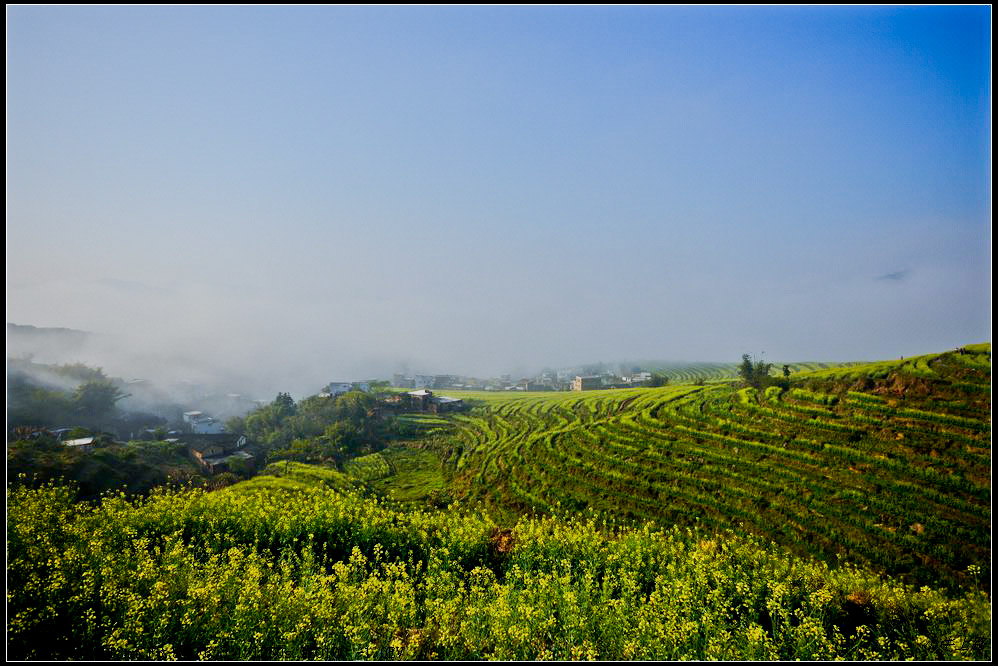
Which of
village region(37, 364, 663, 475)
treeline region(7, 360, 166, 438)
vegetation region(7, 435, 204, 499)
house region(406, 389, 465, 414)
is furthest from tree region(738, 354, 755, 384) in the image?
treeline region(7, 360, 166, 438)

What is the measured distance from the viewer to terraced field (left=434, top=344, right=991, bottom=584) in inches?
499

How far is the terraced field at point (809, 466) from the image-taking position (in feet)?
41.6

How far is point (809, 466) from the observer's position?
1596 cm

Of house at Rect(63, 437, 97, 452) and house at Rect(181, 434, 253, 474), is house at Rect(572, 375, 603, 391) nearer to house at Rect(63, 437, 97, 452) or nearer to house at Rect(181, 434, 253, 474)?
house at Rect(181, 434, 253, 474)

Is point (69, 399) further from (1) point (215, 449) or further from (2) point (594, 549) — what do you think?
(2) point (594, 549)

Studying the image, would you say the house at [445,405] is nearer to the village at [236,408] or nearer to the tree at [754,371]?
the village at [236,408]

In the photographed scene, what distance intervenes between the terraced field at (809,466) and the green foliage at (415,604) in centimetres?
678

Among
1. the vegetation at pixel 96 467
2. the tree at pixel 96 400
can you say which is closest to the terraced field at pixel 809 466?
the vegetation at pixel 96 467

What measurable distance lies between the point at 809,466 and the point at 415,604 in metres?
16.5

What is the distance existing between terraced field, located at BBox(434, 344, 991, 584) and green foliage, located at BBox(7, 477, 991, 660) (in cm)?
678

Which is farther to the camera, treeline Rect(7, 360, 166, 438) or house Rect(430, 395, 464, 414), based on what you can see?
house Rect(430, 395, 464, 414)

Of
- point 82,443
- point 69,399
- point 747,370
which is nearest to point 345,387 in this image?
point 69,399

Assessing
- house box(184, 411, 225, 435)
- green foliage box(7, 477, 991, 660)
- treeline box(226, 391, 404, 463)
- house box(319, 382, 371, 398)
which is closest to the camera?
green foliage box(7, 477, 991, 660)

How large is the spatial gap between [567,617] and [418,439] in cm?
2140
